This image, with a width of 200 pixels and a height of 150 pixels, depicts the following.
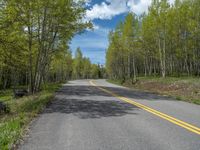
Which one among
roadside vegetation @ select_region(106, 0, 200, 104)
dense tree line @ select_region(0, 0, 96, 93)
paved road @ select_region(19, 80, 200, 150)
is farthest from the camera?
roadside vegetation @ select_region(106, 0, 200, 104)

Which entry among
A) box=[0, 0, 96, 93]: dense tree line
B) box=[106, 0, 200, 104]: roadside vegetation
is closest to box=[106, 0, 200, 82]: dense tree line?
box=[106, 0, 200, 104]: roadside vegetation

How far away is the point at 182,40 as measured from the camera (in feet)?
151

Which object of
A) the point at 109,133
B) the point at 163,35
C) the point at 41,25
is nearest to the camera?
the point at 109,133

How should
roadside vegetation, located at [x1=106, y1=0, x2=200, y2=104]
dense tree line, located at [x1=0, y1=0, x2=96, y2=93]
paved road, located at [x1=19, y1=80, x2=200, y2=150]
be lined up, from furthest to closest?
roadside vegetation, located at [x1=106, y1=0, x2=200, y2=104] → dense tree line, located at [x1=0, y1=0, x2=96, y2=93] → paved road, located at [x1=19, y1=80, x2=200, y2=150]

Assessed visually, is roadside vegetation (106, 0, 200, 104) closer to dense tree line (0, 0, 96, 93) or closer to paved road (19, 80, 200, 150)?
dense tree line (0, 0, 96, 93)

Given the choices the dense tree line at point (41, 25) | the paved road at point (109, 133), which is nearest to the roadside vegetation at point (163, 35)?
the dense tree line at point (41, 25)

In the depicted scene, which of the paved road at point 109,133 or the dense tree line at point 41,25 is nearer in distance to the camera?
the paved road at point 109,133

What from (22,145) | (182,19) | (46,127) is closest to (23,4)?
(46,127)

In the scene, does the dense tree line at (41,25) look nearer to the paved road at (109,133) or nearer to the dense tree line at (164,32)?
the paved road at (109,133)

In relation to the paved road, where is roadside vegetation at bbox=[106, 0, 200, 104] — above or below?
above

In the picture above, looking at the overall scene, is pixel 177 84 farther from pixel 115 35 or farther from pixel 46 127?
pixel 115 35

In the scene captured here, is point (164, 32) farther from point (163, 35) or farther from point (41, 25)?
point (41, 25)

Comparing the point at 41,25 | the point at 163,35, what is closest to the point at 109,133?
the point at 41,25

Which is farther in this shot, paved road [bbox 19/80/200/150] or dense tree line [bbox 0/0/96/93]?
dense tree line [bbox 0/0/96/93]
